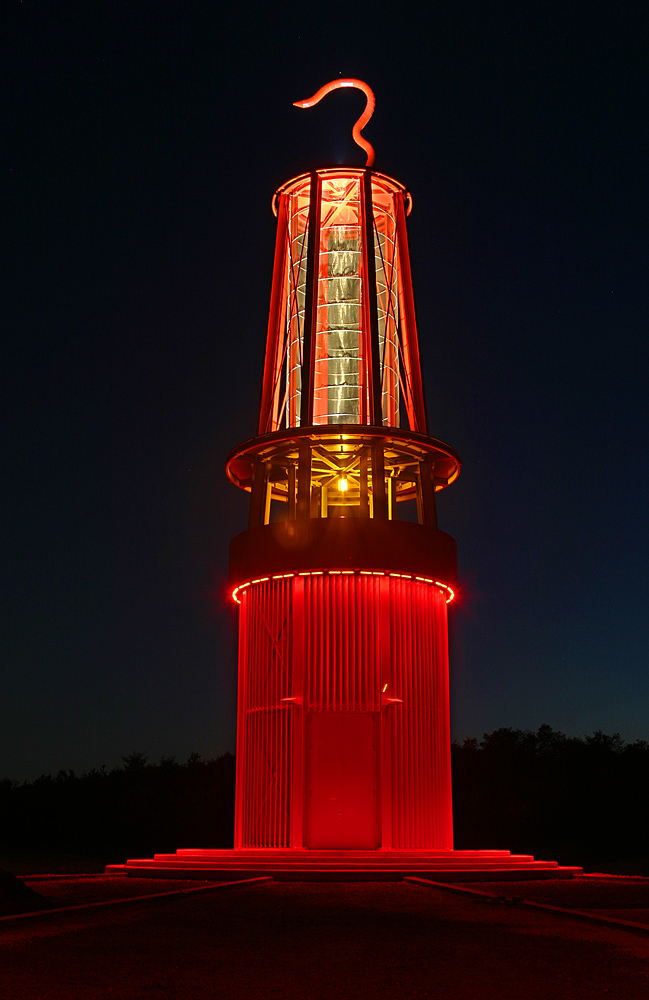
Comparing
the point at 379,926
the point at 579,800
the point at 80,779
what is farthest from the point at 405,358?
the point at 80,779

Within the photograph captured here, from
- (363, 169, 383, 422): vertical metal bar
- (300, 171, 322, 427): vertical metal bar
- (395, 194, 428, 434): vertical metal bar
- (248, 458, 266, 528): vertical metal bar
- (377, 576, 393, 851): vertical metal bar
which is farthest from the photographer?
(395, 194, 428, 434): vertical metal bar

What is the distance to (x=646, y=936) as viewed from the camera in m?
9.86

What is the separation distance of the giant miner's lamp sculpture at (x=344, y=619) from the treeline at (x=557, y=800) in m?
24.5

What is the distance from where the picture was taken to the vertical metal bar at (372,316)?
26047 millimetres

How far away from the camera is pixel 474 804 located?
52250 millimetres

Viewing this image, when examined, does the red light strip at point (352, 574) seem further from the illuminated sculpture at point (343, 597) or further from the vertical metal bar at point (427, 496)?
the vertical metal bar at point (427, 496)

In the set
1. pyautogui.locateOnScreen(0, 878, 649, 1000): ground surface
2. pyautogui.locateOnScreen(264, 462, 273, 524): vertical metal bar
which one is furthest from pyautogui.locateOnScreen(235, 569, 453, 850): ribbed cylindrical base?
pyautogui.locateOnScreen(0, 878, 649, 1000): ground surface

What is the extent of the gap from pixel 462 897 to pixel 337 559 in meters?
9.98

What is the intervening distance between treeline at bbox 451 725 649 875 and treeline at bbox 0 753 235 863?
11.9 meters

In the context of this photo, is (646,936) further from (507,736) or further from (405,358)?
(507,736)

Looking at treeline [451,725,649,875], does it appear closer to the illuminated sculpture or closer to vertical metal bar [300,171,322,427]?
the illuminated sculpture

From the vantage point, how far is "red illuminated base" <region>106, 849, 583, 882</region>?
18078 mm

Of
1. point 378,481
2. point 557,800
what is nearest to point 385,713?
point 378,481

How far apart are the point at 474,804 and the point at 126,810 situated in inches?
691
